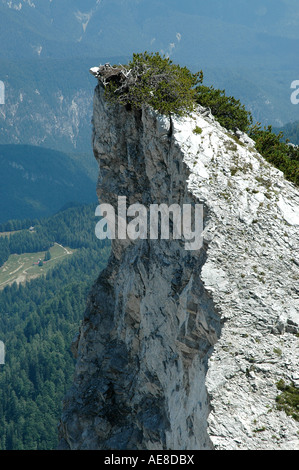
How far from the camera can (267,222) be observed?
2847 cm

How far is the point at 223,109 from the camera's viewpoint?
3681 centimetres

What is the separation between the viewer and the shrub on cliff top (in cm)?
3184

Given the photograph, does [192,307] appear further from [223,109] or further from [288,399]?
[223,109]

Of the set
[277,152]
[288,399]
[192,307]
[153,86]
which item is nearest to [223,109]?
[277,152]

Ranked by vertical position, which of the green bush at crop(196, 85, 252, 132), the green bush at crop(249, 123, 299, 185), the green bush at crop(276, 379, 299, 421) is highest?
the green bush at crop(196, 85, 252, 132)

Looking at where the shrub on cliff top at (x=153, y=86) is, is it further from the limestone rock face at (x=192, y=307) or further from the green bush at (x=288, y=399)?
the green bush at (x=288, y=399)

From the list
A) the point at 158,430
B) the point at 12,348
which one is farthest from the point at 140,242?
the point at 12,348

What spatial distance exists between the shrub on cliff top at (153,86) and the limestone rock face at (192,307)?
0.91 meters

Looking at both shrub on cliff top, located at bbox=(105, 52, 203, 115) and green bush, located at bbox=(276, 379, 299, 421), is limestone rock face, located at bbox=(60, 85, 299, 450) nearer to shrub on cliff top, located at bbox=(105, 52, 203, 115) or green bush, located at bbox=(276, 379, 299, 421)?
green bush, located at bbox=(276, 379, 299, 421)

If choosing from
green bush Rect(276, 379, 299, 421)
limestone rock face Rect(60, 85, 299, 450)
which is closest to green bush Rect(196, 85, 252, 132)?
limestone rock face Rect(60, 85, 299, 450)

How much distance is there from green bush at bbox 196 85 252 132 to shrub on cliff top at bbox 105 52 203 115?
2.21m

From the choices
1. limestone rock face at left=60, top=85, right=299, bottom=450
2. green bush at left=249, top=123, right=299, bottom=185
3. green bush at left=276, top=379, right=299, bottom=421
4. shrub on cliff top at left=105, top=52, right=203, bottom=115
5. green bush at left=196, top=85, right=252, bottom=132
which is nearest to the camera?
green bush at left=276, top=379, right=299, bottom=421

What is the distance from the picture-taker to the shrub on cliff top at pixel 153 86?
31.8 metres

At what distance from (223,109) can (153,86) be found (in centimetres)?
691
